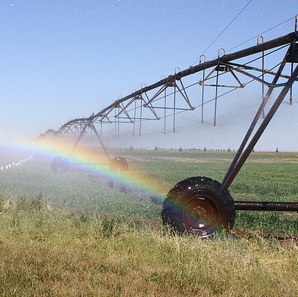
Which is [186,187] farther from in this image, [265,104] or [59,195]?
[59,195]

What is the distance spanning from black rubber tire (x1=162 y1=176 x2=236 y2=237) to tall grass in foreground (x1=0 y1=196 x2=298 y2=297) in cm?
37

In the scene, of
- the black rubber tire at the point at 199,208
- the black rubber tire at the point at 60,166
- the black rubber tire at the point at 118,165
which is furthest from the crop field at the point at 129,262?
the black rubber tire at the point at 60,166

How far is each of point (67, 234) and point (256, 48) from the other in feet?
20.4

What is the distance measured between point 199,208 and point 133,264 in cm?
297

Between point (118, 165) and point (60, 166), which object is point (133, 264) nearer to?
point (118, 165)

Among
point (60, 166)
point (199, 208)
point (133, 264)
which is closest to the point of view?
point (133, 264)

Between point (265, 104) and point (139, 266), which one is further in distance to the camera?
point (265, 104)

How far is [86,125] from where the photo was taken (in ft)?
99.3

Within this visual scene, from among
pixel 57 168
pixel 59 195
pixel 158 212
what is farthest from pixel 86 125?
pixel 158 212

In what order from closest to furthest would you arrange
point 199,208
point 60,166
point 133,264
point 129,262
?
point 133,264
point 129,262
point 199,208
point 60,166

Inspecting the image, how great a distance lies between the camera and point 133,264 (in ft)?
22.2

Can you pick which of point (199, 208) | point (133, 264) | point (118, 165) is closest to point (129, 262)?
point (133, 264)

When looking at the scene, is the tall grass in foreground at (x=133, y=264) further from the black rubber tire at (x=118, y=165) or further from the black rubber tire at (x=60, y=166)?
the black rubber tire at (x=60, y=166)

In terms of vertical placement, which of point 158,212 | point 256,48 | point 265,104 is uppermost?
point 256,48
